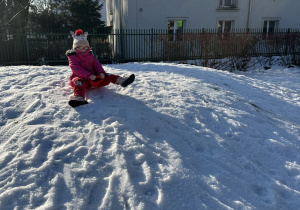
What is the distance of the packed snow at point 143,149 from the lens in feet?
7.93

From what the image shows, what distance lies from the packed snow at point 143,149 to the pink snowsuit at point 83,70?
0.65ft

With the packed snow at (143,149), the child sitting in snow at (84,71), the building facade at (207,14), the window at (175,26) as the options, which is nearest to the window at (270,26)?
the building facade at (207,14)

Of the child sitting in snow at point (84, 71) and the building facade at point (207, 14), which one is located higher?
the building facade at point (207, 14)

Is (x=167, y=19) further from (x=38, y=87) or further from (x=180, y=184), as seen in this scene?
(x=180, y=184)

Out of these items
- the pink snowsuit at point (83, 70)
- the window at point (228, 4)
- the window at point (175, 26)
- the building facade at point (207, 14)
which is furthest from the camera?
the window at point (228, 4)

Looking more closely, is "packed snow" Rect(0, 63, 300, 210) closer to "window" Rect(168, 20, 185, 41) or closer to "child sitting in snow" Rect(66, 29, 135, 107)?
"child sitting in snow" Rect(66, 29, 135, 107)

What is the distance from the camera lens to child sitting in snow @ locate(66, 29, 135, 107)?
13.6 ft

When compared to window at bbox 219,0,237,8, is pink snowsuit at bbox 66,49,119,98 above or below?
below

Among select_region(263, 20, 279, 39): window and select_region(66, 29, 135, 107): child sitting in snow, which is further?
select_region(263, 20, 279, 39): window

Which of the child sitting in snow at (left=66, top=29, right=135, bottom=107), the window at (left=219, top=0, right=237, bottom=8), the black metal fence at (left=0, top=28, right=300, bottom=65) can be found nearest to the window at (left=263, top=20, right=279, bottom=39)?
the window at (left=219, top=0, right=237, bottom=8)

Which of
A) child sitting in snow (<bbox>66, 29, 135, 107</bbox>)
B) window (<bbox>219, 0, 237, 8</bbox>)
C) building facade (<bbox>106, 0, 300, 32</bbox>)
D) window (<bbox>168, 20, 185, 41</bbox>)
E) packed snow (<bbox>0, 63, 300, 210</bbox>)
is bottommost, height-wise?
packed snow (<bbox>0, 63, 300, 210</bbox>)

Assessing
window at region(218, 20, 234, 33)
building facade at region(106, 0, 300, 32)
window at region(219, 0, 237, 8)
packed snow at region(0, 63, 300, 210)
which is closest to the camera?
packed snow at region(0, 63, 300, 210)

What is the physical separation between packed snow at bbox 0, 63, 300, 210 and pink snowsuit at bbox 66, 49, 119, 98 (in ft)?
0.65

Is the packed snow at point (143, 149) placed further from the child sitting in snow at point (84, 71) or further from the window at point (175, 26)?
the window at point (175, 26)
